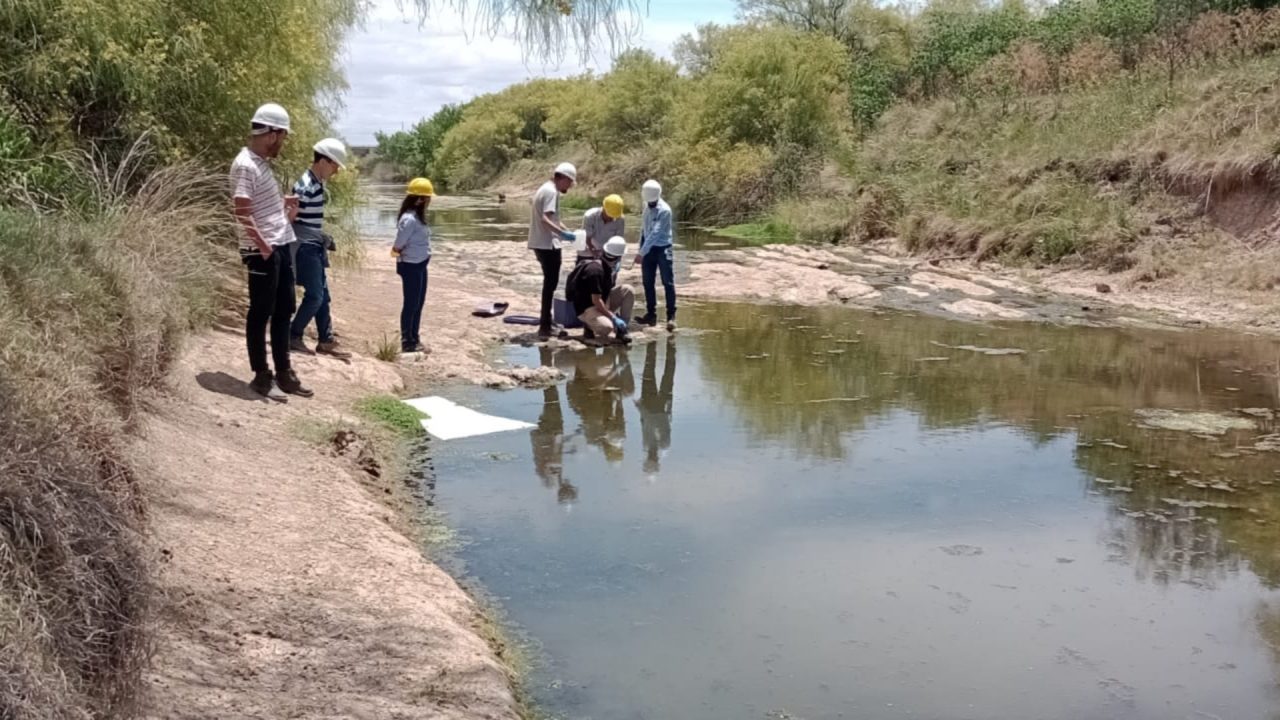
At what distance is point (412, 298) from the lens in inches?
397

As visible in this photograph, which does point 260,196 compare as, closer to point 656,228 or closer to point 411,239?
point 411,239

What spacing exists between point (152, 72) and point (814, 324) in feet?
25.7

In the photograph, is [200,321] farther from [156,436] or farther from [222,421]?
[156,436]

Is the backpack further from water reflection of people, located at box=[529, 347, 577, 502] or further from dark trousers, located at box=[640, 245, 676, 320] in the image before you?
water reflection of people, located at box=[529, 347, 577, 502]

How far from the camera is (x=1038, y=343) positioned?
12.0 m

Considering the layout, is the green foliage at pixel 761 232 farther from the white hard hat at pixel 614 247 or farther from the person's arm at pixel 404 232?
the person's arm at pixel 404 232

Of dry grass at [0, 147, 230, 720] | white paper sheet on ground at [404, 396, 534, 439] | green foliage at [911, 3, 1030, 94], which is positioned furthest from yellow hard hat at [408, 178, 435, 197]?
green foliage at [911, 3, 1030, 94]

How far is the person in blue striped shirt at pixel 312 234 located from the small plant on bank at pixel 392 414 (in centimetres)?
82

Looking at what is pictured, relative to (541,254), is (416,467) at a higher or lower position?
lower

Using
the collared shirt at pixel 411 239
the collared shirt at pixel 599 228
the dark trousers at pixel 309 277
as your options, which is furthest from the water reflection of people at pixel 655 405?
the dark trousers at pixel 309 277

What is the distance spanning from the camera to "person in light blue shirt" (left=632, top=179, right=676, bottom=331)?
12.1m

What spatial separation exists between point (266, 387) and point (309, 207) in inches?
66.6

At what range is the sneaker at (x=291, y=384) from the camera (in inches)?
291

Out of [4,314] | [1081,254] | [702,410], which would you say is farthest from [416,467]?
[1081,254]
